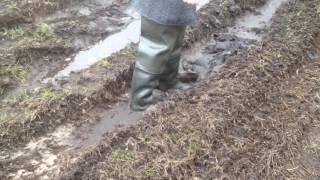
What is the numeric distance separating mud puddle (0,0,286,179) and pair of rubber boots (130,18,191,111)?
0.17m

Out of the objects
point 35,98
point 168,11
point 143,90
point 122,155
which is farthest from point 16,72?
point 168,11

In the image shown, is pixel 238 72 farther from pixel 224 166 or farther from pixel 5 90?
pixel 5 90

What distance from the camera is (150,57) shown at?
10.9 ft

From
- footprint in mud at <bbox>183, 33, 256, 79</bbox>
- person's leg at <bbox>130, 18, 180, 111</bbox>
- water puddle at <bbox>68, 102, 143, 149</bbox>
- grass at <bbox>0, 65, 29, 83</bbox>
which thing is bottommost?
water puddle at <bbox>68, 102, 143, 149</bbox>

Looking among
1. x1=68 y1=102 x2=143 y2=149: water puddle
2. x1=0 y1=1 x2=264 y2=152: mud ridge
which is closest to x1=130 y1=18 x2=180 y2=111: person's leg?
x1=68 y1=102 x2=143 y2=149: water puddle

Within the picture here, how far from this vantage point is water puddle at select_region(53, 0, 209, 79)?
412 cm

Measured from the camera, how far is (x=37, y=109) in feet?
11.3

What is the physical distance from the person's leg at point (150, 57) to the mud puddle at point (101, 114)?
17cm

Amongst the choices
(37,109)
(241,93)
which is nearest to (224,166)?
(241,93)

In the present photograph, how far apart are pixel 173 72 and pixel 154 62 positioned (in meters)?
0.44

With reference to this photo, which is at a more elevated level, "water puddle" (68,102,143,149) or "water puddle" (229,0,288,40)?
"water puddle" (229,0,288,40)

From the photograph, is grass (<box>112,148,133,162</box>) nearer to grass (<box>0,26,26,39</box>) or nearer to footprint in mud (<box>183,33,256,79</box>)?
→ footprint in mud (<box>183,33,256,79</box>)

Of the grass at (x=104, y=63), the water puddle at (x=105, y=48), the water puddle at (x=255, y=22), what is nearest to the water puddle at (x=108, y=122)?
the grass at (x=104, y=63)

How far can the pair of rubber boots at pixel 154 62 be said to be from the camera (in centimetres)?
323
